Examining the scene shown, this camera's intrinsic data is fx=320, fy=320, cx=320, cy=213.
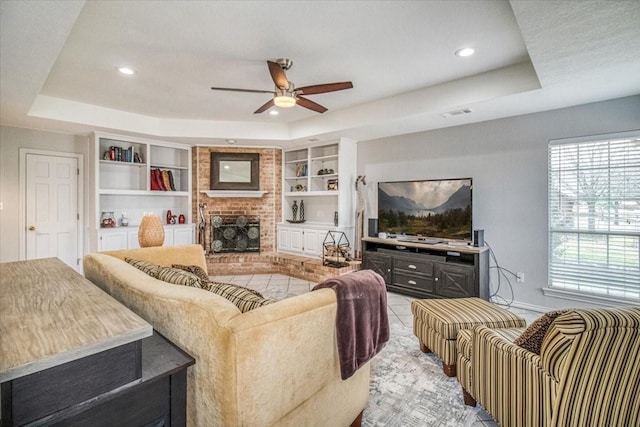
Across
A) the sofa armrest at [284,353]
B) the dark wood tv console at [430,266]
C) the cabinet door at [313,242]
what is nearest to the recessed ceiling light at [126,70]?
the sofa armrest at [284,353]

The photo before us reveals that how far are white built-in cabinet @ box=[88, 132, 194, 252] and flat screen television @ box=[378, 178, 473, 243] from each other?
3.57m

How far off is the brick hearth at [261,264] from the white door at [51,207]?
6.97ft

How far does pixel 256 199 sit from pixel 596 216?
16.4 feet

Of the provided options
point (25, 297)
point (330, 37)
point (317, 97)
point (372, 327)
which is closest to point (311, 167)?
point (317, 97)

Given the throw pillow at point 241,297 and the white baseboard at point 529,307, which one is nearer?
the throw pillow at point 241,297

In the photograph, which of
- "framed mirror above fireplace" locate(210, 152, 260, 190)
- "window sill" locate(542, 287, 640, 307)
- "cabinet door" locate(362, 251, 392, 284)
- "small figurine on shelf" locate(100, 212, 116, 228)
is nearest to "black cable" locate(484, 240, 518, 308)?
"window sill" locate(542, 287, 640, 307)

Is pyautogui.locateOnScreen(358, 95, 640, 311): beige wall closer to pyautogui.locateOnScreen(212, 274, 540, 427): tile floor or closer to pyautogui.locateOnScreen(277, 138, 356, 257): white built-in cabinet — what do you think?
pyautogui.locateOnScreen(212, 274, 540, 427): tile floor

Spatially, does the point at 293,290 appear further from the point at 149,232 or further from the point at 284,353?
the point at 284,353

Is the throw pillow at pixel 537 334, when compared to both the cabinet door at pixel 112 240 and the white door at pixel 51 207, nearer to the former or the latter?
the cabinet door at pixel 112 240

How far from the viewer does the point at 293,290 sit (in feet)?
15.5

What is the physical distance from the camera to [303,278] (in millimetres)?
5332

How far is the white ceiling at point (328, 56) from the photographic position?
82.8 inches

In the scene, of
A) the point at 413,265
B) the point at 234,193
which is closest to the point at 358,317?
the point at 413,265

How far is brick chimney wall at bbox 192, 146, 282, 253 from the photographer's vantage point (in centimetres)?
585
